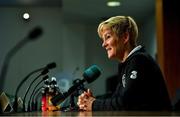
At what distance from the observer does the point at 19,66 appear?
6176mm

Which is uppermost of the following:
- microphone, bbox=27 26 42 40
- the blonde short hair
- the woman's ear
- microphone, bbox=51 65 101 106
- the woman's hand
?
the blonde short hair

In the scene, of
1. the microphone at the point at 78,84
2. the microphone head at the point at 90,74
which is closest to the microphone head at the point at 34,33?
the microphone at the point at 78,84

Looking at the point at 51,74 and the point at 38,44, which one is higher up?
the point at 38,44

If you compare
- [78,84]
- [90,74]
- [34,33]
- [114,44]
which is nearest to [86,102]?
[78,84]

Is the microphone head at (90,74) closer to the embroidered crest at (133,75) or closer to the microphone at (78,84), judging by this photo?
the microphone at (78,84)

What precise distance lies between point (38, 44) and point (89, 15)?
87 centimetres

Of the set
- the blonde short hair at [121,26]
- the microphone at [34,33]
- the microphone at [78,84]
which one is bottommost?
the microphone at [78,84]

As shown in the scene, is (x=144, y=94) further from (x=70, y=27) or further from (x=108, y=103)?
(x=70, y=27)

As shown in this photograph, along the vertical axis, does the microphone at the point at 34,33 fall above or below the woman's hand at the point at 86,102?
above

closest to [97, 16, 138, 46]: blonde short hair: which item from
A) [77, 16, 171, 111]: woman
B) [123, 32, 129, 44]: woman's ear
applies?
[123, 32, 129, 44]: woman's ear

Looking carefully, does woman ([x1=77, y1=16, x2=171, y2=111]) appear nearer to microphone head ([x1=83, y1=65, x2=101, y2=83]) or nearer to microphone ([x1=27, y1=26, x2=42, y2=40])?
microphone head ([x1=83, y1=65, x2=101, y2=83])

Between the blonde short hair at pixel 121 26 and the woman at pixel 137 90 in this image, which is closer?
the woman at pixel 137 90

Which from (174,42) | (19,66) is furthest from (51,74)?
(174,42)

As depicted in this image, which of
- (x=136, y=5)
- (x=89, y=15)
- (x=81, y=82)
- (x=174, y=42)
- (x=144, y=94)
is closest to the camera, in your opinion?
(x=144, y=94)
